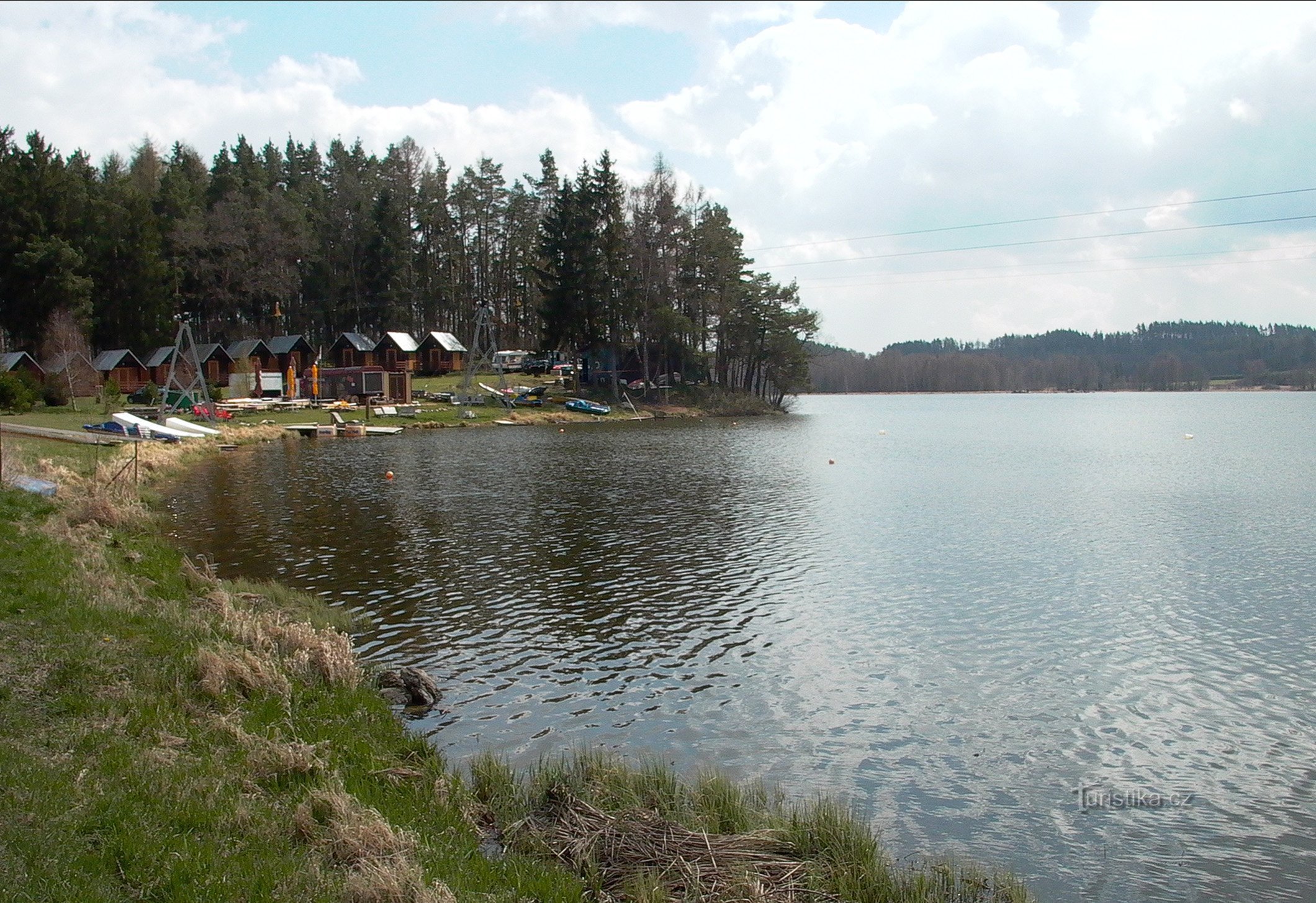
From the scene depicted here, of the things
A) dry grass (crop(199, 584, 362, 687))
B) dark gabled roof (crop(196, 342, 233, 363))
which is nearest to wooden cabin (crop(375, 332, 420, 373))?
dark gabled roof (crop(196, 342, 233, 363))

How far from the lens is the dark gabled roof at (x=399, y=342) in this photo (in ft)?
264

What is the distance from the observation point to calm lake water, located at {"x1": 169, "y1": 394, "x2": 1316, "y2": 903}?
364 inches

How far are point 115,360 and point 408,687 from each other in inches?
2690

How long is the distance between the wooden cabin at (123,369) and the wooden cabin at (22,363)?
12.4 ft

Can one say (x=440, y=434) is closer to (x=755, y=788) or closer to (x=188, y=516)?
(x=188, y=516)

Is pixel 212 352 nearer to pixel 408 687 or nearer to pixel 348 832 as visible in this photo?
pixel 408 687

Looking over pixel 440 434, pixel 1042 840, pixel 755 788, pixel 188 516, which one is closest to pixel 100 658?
pixel 755 788

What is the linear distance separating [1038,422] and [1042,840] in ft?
256

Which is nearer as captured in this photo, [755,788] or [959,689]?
[755,788]

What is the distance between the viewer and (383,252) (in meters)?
84.6

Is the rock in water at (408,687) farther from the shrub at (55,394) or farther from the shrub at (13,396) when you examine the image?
the shrub at (55,394)

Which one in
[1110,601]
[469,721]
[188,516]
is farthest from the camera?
[188,516]

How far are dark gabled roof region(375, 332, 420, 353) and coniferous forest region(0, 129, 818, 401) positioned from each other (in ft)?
20.5

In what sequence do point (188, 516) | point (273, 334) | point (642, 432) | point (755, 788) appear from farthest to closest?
1. point (273, 334)
2. point (642, 432)
3. point (188, 516)
4. point (755, 788)
